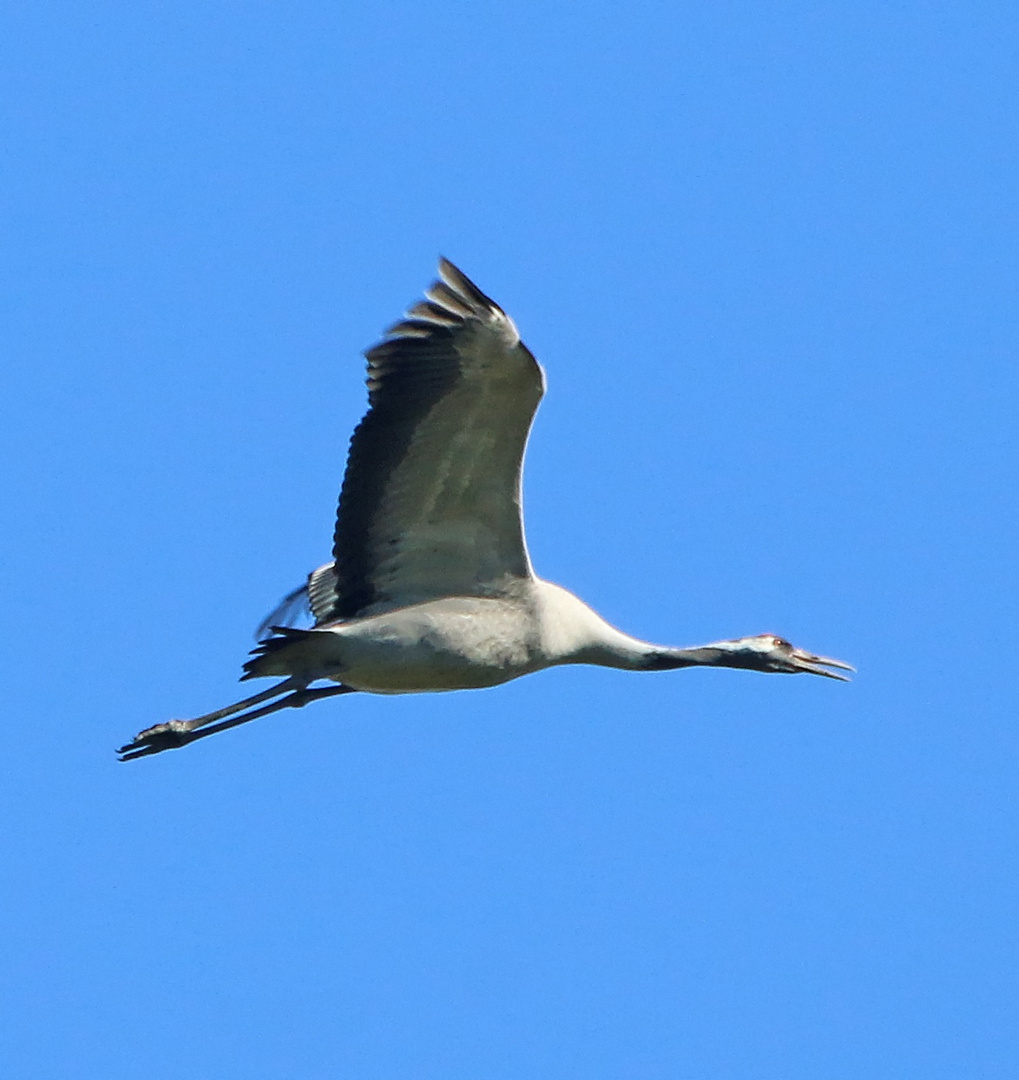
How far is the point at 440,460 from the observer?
40.2 feet

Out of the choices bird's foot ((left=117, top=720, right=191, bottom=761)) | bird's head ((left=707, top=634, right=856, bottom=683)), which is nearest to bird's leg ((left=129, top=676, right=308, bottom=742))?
bird's foot ((left=117, top=720, right=191, bottom=761))

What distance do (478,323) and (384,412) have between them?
853 mm

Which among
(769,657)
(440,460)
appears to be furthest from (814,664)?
(440,460)

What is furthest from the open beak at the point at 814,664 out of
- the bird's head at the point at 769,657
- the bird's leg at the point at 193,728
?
the bird's leg at the point at 193,728

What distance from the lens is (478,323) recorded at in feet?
38.2

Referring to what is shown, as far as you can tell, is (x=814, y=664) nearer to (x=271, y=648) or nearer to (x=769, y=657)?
(x=769, y=657)

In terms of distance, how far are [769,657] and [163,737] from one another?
4.27m

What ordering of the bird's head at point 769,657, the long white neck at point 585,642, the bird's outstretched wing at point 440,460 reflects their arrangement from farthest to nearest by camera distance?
the bird's head at point 769,657 < the long white neck at point 585,642 < the bird's outstretched wing at point 440,460

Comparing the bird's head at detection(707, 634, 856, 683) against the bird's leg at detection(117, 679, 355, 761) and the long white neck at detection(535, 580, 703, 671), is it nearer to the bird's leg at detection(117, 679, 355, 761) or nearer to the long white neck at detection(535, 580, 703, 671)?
the long white neck at detection(535, 580, 703, 671)

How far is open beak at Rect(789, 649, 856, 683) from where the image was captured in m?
14.3

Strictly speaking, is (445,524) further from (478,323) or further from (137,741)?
(137,741)

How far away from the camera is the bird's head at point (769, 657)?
557 inches

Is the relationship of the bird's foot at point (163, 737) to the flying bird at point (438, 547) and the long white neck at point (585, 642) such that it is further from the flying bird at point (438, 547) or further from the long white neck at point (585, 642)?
the long white neck at point (585, 642)

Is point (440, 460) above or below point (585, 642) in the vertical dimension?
above
